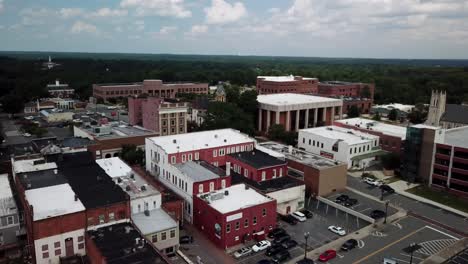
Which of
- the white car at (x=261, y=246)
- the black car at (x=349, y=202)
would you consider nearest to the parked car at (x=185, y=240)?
the white car at (x=261, y=246)

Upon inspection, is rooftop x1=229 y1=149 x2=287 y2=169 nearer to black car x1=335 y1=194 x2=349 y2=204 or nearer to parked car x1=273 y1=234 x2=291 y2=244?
black car x1=335 y1=194 x2=349 y2=204

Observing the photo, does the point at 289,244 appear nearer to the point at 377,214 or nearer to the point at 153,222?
the point at 153,222

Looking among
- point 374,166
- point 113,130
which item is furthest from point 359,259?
point 113,130

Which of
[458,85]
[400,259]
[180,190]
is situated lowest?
[400,259]

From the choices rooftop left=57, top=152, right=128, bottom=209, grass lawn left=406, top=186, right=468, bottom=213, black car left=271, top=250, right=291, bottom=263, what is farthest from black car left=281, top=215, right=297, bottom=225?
grass lawn left=406, top=186, right=468, bottom=213

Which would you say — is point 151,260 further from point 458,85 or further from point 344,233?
point 458,85

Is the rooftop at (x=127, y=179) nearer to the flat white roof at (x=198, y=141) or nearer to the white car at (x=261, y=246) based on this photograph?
the flat white roof at (x=198, y=141)
